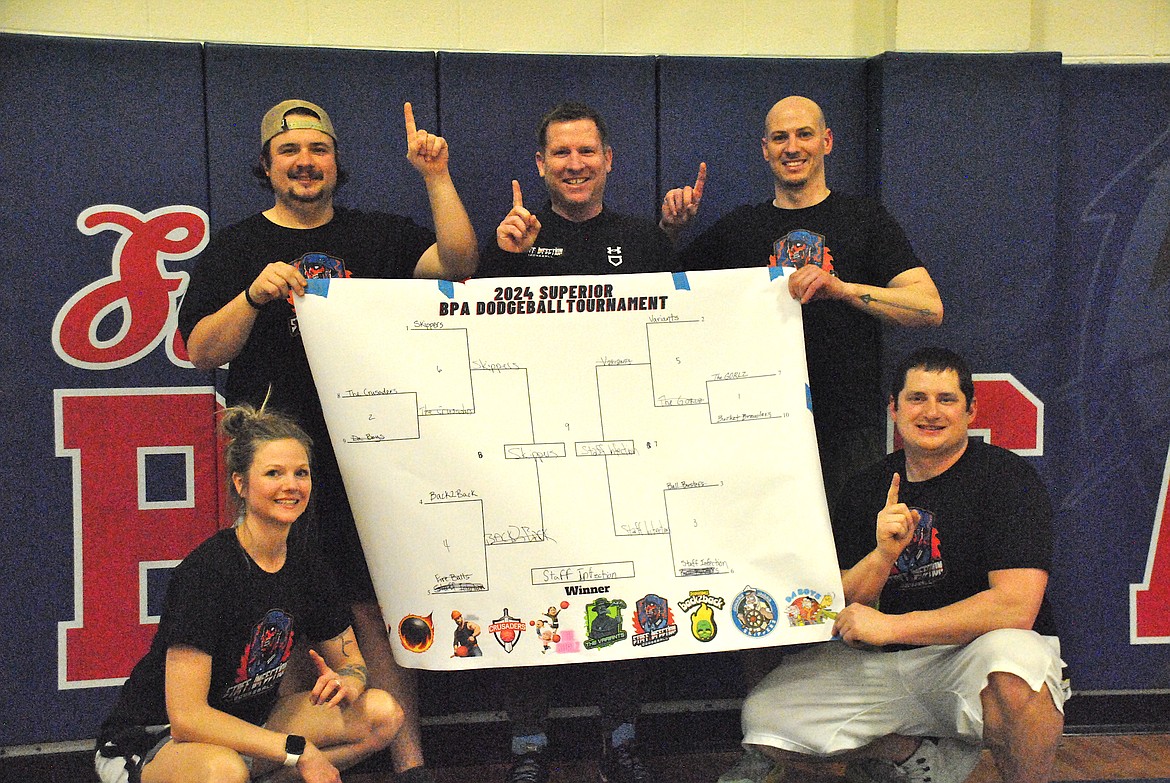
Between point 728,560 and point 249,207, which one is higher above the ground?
point 249,207

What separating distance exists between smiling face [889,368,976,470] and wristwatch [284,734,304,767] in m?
1.71

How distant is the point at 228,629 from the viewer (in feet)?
7.40

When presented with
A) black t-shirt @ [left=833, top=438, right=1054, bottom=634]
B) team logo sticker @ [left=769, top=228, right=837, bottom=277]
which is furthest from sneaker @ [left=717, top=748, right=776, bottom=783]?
team logo sticker @ [left=769, top=228, right=837, bottom=277]

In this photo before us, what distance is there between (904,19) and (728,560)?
1.95 metres

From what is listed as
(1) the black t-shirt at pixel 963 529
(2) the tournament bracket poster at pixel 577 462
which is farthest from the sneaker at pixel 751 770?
(1) the black t-shirt at pixel 963 529

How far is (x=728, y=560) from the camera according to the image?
258 centimetres

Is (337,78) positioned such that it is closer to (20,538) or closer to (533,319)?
(533,319)

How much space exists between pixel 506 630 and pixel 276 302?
42.2 inches

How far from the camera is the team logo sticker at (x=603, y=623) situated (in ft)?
8.32

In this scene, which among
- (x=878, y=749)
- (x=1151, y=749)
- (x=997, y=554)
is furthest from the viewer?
(x=1151, y=749)

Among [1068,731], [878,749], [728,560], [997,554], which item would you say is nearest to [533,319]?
[728,560]

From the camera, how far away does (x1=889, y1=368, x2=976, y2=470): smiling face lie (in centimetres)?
256

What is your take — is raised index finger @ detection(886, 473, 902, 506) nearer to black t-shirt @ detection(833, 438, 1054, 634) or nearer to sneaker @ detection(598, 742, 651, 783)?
black t-shirt @ detection(833, 438, 1054, 634)

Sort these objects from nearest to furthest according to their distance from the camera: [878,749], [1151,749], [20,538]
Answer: [878,749] < [20,538] < [1151,749]
